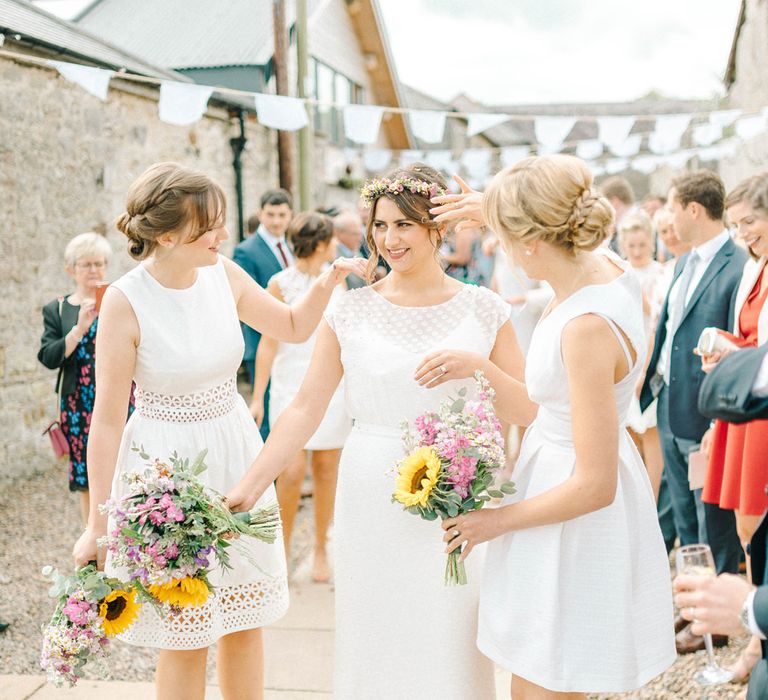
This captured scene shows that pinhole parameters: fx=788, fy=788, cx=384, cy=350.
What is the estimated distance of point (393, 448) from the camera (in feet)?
8.59

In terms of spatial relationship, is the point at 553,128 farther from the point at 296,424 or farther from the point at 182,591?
the point at 182,591

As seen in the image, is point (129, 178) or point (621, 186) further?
point (129, 178)

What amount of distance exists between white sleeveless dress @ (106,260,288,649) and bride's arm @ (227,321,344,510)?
21cm

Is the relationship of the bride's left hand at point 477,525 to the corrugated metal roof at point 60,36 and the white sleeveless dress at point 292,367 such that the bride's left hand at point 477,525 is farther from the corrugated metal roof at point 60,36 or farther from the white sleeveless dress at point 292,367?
the corrugated metal roof at point 60,36

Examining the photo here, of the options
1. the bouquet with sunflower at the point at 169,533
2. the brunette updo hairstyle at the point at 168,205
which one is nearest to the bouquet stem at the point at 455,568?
the bouquet with sunflower at the point at 169,533

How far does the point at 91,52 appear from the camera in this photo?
845cm

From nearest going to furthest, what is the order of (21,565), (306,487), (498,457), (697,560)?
1. (697,560)
2. (498,457)
3. (21,565)
4. (306,487)

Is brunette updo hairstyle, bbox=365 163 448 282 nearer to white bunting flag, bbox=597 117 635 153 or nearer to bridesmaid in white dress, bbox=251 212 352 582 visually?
bridesmaid in white dress, bbox=251 212 352 582

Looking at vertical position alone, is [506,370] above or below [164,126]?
below

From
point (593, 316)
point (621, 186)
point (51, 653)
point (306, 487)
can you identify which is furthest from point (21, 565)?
point (621, 186)

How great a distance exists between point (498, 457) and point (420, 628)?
0.75 meters

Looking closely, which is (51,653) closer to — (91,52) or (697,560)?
(697,560)


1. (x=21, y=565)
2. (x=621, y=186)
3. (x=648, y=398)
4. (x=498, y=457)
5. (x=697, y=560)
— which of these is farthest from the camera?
(x=621, y=186)

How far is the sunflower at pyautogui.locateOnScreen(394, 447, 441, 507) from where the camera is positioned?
206cm
